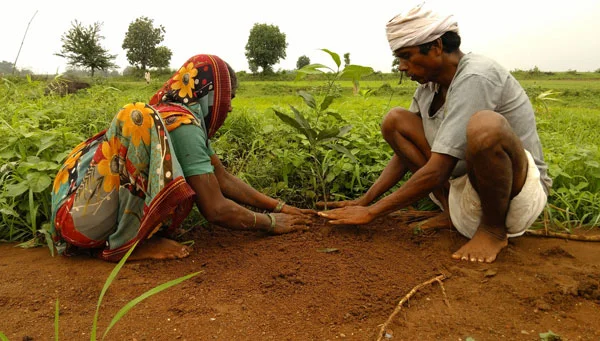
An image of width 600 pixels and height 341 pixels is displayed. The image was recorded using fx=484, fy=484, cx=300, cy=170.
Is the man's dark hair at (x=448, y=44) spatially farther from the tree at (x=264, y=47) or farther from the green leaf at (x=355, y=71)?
the tree at (x=264, y=47)

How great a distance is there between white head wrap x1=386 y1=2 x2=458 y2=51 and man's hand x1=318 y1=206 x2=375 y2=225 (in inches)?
29.1

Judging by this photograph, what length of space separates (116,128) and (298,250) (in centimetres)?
94

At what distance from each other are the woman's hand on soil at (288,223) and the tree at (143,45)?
38282 mm

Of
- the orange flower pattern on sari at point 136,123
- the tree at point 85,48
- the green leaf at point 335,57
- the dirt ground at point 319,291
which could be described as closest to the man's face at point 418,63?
the green leaf at point 335,57

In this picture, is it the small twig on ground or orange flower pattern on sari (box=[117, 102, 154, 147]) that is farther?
the small twig on ground

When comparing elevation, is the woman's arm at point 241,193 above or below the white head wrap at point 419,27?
below

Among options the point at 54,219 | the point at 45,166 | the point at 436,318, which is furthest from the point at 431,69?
the point at 45,166

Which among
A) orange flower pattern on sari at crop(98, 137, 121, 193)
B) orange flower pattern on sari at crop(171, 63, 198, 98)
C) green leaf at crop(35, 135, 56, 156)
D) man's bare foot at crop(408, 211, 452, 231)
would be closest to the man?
man's bare foot at crop(408, 211, 452, 231)

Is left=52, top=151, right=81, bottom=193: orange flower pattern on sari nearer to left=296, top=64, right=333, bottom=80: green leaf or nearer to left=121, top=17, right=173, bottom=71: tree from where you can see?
left=296, top=64, right=333, bottom=80: green leaf

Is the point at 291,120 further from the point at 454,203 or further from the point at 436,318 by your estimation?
the point at 436,318

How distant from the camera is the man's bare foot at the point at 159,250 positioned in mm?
2135

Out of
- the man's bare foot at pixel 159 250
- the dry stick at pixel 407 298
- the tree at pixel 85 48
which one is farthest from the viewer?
the tree at pixel 85 48

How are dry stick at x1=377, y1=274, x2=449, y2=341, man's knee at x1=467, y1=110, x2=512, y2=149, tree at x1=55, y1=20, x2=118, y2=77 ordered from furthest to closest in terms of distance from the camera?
tree at x1=55, y1=20, x2=118, y2=77 → man's knee at x1=467, y1=110, x2=512, y2=149 → dry stick at x1=377, y1=274, x2=449, y2=341

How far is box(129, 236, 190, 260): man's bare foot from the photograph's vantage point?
84.0 inches
